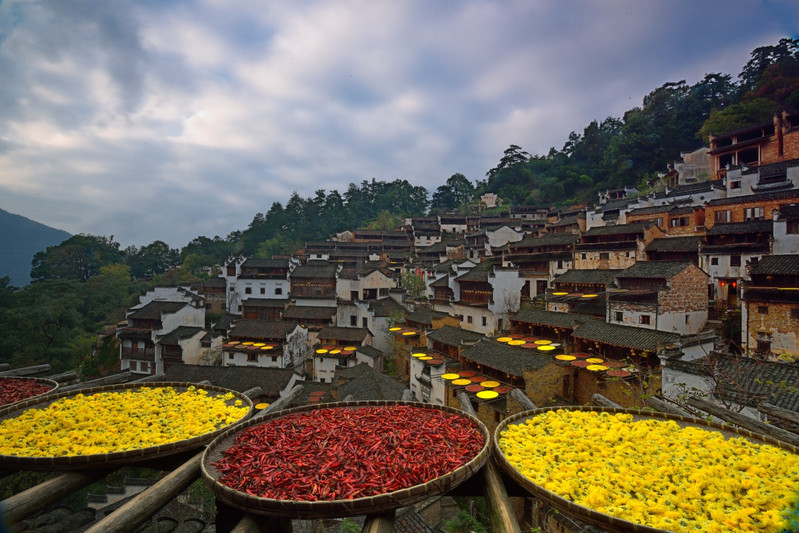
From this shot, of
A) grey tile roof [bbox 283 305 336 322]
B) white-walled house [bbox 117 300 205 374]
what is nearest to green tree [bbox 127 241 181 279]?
white-walled house [bbox 117 300 205 374]

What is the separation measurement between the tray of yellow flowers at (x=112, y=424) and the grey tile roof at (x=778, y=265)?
19.2m

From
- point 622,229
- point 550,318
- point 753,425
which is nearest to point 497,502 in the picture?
point 753,425

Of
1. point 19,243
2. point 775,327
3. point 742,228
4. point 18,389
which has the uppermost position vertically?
point 19,243

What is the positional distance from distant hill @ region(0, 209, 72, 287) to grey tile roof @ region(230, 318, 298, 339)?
56777 millimetres

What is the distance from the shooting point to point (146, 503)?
2570 millimetres

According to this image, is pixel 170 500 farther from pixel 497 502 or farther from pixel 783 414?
pixel 783 414

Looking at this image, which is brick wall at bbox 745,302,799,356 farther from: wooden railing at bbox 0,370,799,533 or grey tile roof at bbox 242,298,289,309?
grey tile roof at bbox 242,298,289,309

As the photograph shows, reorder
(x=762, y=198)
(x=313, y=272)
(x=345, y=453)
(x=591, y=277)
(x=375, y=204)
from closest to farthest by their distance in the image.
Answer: (x=345, y=453) < (x=762, y=198) < (x=591, y=277) < (x=313, y=272) < (x=375, y=204)

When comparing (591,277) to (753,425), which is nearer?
(753,425)

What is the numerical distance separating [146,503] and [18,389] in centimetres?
517

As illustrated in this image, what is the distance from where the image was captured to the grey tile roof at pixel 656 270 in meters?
16.9

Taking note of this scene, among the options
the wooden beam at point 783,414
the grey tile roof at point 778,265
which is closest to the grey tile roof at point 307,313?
the grey tile roof at point 778,265

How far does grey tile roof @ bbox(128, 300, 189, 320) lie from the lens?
90.7 feet

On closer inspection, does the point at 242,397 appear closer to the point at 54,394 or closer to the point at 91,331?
the point at 54,394
